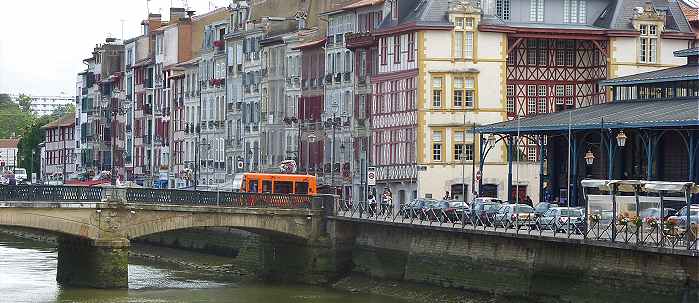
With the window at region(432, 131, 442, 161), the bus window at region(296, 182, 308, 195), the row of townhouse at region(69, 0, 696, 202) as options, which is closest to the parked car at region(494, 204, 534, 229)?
the row of townhouse at region(69, 0, 696, 202)

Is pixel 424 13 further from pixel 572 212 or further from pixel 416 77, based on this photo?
pixel 572 212

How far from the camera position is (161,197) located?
3297 inches

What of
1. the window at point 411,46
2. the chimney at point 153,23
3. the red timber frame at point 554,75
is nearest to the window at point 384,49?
the window at point 411,46

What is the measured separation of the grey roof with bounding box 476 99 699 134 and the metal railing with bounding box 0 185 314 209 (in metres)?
10.1

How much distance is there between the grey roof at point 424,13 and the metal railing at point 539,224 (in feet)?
45.9

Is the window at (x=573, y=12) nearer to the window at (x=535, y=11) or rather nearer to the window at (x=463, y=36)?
the window at (x=535, y=11)

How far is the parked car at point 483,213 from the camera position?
249 feet

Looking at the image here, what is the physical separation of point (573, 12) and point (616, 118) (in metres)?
22.5

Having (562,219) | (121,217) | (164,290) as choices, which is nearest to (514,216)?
(562,219)

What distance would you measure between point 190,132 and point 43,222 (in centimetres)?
7150

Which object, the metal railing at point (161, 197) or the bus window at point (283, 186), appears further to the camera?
the bus window at point (283, 186)

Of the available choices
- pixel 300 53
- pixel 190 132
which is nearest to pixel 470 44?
pixel 300 53

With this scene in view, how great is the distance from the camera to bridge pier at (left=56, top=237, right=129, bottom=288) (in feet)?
264

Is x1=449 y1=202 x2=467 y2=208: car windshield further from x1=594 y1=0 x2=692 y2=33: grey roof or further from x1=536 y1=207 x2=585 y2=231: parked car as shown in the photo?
x1=594 y1=0 x2=692 y2=33: grey roof
